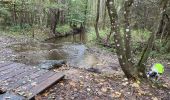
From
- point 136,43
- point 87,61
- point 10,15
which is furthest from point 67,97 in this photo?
point 10,15

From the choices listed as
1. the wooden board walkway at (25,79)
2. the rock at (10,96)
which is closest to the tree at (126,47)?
the wooden board walkway at (25,79)

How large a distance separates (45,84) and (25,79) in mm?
642

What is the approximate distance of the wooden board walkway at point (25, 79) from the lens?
5.61m

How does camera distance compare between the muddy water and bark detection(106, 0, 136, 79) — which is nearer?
bark detection(106, 0, 136, 79)

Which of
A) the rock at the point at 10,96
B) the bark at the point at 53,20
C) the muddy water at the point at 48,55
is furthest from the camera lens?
the bark at the point at 53,20

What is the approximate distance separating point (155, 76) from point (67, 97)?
3.35 meters

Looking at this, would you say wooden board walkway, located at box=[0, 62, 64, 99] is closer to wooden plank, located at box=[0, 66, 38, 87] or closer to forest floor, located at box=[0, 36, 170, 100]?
wooden plank, located at box=[0, 66, 38, 87]

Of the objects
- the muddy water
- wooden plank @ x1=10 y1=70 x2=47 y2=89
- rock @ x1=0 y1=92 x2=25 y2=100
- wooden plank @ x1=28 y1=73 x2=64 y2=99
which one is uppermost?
rock @ x1=0 y1=92 x2=25 y2=100

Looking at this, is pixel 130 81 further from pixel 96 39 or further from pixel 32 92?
pixel 96 39

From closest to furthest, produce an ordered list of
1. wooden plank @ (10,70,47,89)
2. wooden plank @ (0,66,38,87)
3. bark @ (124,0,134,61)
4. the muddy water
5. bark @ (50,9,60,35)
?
wooden plank @ (10,70,47,89) → wooden plank @ (0,66,38,87) → bark @ (124,0,134,61) → the muddy water → bark @ (50,9,60,35)

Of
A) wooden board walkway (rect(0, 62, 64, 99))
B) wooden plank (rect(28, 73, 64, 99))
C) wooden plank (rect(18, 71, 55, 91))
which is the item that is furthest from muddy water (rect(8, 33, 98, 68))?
wooden plank (rect(28, 73, 64, 99))

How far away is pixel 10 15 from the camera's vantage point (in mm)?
24188

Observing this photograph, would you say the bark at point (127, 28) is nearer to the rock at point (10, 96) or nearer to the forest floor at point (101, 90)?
the forest floor at point (101, 90)

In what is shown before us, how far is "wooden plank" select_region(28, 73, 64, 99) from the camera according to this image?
5.58m
